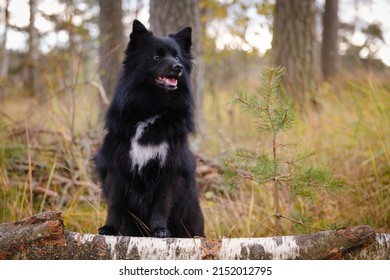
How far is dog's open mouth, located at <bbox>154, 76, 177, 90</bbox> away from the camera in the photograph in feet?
10.9

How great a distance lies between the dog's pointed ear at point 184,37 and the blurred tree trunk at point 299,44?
10.9 feet

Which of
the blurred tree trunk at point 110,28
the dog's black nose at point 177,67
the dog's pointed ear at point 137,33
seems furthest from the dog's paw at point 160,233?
the blurred tree trunk at point 110,28

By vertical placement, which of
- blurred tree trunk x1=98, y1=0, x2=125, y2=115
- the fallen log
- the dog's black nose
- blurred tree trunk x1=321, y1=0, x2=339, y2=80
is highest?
blurred tree trunk x1=321, y1=0, x2=339, y2=80

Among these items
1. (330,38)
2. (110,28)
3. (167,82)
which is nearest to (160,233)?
(167,82)

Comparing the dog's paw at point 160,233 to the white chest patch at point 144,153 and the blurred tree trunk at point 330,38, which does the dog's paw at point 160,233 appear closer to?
the white chest patch at point 144,153

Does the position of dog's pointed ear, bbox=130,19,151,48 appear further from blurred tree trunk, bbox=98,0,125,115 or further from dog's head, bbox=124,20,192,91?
blurred tree trunk, bbox=98,0,125,115

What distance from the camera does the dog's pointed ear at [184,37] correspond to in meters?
3.75

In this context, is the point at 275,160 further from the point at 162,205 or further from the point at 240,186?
the point at 162,205

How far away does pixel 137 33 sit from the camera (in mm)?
3512

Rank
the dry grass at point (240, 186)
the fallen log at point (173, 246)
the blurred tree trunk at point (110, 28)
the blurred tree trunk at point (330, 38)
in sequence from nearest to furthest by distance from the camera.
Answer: the fallen log at point (173, 246) → the dry grass at point (240, 186) → the blurred tree trunk at point (110, 28) → the blurred tree trunk at point (330, 38)

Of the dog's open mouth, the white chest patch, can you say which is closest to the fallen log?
the white chest patch

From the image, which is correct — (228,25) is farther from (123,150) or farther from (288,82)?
(123,150)

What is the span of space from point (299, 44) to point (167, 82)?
13.6ft

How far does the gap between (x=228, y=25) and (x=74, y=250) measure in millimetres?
8763
